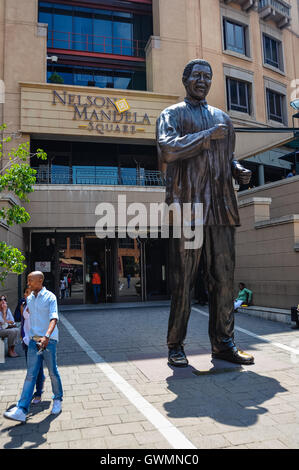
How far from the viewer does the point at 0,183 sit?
22.4 ft

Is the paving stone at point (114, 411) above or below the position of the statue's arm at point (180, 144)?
below

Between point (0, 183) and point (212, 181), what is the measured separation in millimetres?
3768

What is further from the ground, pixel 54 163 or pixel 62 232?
pixel 54 163

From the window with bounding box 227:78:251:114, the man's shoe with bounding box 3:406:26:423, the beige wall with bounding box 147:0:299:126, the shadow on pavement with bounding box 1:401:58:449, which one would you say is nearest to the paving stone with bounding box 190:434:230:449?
the shadow on pavement with bounding box 1:401:58:449

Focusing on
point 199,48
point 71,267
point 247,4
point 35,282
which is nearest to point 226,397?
point 35,282

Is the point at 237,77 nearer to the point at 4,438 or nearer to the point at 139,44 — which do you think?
the point at 139,44

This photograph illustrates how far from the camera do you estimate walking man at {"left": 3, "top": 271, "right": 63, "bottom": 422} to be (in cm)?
413

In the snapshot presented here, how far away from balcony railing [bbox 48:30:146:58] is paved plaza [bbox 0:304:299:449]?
680 inches

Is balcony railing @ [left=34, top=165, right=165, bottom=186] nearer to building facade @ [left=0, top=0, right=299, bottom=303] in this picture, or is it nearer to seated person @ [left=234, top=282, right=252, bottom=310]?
building facade @ [left=0, top=0, right=299, bottom=303]

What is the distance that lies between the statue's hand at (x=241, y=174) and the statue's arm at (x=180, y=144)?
0.68 metres

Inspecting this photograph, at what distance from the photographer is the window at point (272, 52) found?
75.0 feet

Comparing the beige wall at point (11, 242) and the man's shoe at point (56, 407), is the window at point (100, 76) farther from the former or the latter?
the man's shoe at point (56, 407)

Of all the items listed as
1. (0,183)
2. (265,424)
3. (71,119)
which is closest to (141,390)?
(265,424)

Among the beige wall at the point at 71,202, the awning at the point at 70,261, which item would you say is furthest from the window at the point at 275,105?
the awning at the point at 70,261
